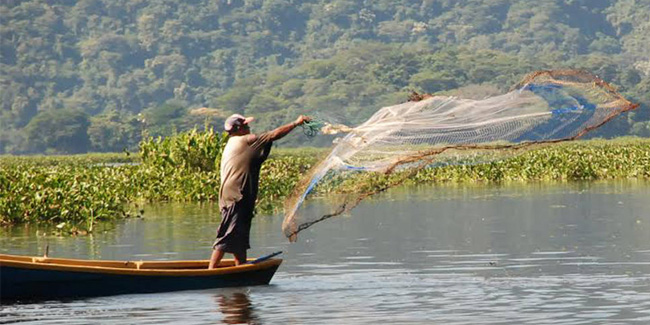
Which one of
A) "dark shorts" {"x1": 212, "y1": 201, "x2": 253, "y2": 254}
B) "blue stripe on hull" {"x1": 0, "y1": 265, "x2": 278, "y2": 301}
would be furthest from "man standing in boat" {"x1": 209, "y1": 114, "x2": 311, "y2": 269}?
"blue stripe on hull" {"x1": 0, "y1": 265, "x2": 278, "y2": 301}

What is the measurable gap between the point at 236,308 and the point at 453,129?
278 cm

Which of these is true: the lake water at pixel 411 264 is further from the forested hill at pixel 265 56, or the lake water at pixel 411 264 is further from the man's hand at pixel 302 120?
the forested hill at pixel 265 56

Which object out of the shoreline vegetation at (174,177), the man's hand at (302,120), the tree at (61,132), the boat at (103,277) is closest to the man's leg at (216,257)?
the boat at (103,277)

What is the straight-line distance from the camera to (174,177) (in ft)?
113

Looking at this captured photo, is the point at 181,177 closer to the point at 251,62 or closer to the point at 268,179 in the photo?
the point at 268,179

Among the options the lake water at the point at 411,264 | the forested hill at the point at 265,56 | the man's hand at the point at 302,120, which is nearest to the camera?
the lake water at the point at 411,264

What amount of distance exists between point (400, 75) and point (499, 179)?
94659 mm

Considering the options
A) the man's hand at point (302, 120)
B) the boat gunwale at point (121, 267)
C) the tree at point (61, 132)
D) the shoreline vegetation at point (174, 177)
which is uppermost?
the tree at point (61, 132)

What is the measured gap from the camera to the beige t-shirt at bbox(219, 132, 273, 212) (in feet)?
52.6

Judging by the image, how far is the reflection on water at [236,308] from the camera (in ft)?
46.7

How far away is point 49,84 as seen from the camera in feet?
502

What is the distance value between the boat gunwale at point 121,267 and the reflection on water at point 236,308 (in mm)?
312

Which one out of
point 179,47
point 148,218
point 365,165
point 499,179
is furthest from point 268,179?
point 179,47

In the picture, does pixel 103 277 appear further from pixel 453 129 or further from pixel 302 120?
pixel 453 129
